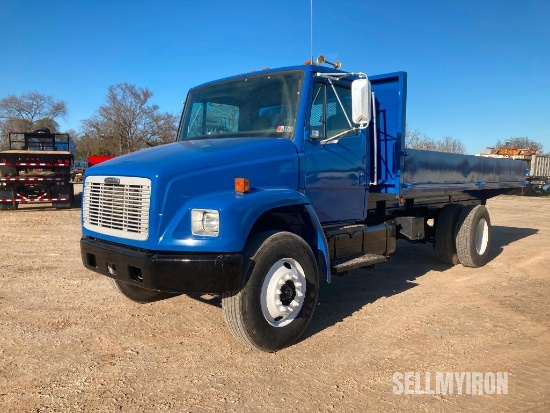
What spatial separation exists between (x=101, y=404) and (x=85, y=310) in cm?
213

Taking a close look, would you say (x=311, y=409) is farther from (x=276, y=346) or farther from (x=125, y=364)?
(x=125, y=364)

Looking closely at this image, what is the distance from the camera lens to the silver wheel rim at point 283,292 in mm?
3848

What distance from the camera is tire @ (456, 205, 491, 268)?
288 inches

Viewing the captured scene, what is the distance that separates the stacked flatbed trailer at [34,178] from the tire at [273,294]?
1268 centimetres

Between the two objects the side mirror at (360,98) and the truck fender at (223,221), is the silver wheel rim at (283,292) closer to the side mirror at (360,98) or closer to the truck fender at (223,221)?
the truck fender at (223,221)

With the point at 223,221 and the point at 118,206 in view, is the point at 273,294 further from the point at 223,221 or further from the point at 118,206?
the point at 118,206

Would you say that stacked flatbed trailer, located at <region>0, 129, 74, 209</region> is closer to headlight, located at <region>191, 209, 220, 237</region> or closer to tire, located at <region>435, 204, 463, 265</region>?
tire, located at <region>435, 204, 463, 265</region>

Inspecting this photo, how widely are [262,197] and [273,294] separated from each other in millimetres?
874

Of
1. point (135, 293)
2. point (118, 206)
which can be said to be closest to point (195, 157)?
point (118, 206)

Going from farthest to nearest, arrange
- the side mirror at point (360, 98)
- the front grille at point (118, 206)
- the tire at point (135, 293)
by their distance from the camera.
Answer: the tire at point (135, 293) → the side mirror at point (360, 98) → the front grille at point (118, 206)

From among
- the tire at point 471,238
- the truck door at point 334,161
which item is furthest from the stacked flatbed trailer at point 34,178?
the tire at point 471,238

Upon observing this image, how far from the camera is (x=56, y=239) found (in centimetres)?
934

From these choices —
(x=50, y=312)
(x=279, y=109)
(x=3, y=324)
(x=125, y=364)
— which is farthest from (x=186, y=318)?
(x=279, y=109)

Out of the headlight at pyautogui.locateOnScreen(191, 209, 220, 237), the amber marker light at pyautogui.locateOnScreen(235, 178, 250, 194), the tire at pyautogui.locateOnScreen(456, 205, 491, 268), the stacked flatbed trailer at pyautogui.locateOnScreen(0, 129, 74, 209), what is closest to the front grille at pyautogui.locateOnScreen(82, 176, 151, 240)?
the headlight at pyautogui.locateOnScreen(191, 209, 220, 237)
